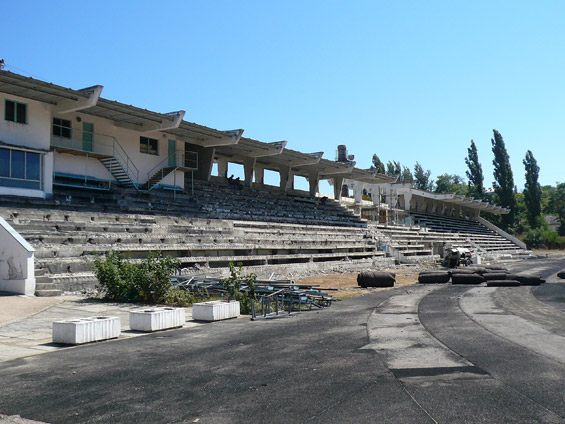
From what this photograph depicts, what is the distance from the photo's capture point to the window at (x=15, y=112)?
23141 millimetres

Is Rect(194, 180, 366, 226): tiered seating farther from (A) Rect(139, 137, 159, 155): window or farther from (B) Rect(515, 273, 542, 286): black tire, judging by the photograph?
(B) Rect(515, 273, 542, 286): black tire

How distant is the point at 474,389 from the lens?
19.0 ft

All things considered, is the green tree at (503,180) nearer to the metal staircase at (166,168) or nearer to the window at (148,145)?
the metal staircase at (166,168)

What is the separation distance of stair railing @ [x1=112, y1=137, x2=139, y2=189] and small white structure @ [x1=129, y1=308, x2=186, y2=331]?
1890 centimetres

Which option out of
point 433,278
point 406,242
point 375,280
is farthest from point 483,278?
point 406,242

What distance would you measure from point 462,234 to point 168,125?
1745 inches

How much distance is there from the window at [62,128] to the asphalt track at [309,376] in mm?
19139

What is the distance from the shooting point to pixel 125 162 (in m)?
29.9

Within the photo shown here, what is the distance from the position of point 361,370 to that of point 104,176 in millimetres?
24972

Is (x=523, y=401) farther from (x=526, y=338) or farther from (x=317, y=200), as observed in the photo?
(x=317, y=200)

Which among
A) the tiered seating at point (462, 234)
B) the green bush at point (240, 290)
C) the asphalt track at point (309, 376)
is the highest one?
the tiered seating at point (462, 234)

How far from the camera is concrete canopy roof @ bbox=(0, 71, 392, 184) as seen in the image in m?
22.8

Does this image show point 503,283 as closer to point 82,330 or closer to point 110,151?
point 82,330

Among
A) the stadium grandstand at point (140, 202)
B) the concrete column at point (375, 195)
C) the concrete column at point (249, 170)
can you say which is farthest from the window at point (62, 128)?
the concrete column at point (375, 195)
